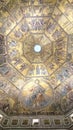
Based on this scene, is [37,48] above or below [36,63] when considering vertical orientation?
above

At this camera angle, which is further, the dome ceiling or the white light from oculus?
the white light from oculus

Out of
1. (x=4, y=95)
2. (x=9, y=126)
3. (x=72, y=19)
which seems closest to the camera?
(x=9, y=126)

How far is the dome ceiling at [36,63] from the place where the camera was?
56.6 feet

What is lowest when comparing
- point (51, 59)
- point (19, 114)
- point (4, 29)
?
point (19, 114)

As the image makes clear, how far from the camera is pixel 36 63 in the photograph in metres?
18.5

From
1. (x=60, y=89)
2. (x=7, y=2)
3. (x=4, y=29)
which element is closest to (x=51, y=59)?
(x=60, y=89)

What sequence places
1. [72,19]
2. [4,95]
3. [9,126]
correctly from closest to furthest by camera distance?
[9,126] → [72,19] → [4,95]

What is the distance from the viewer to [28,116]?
58.0 ft

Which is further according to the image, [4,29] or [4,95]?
[4,95]

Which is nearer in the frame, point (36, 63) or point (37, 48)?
point (37, 48)

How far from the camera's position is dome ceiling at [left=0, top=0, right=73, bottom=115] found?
17266mm

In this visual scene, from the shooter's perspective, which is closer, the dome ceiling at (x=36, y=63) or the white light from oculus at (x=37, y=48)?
the dome ceiling at (x=36, y=63)

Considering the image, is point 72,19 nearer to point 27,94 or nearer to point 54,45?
point 54,45

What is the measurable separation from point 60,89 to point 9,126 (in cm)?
496
